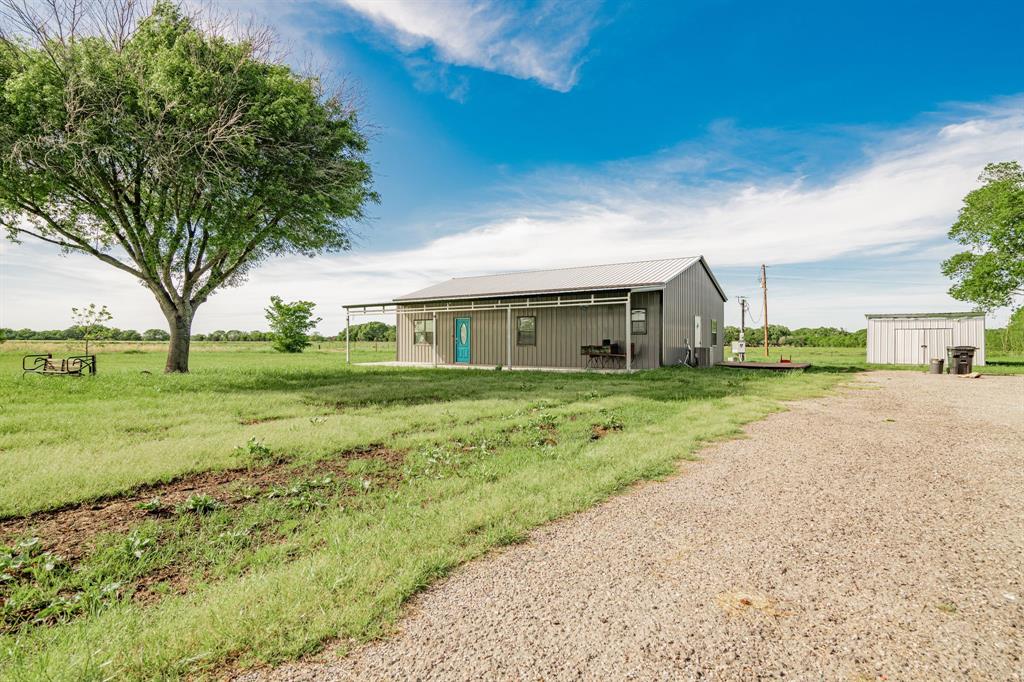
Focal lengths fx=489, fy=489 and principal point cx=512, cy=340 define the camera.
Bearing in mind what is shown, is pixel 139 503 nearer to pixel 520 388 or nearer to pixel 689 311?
pixel 520 388

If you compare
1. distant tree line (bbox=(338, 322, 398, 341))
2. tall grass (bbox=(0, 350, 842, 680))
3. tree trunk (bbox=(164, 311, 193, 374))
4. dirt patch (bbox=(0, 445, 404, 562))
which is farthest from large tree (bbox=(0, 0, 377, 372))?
distant tree line (bbox=(338, 322, 398, 341))

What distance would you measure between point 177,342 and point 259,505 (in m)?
13.1

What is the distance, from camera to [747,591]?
257cm

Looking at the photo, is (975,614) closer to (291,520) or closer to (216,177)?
(291,520)

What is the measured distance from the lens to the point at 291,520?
372 cm

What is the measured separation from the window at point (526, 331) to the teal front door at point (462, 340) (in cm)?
260

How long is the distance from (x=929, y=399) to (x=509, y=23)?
13.2 metres

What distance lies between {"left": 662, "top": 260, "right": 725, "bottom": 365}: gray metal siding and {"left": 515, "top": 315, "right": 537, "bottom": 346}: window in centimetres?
513

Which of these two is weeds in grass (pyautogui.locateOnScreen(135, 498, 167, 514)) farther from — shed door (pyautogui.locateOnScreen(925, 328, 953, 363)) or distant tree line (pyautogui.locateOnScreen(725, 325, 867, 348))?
distant tree line (pyautogui.locateOnScreen(725, 325, 867, 348))

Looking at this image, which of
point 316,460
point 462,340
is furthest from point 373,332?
point 316,460

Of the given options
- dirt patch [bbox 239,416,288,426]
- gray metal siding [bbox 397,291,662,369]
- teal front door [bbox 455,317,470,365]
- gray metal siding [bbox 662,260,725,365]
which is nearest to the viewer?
dirt patch [bbox 239,416,288,426]

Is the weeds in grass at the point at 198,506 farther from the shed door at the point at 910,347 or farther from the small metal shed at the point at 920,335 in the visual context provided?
the shed door at the point at 910,347

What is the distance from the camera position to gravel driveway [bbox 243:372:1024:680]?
200 centimetres

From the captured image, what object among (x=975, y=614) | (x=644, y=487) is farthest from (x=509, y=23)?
(x=975, y=614)
